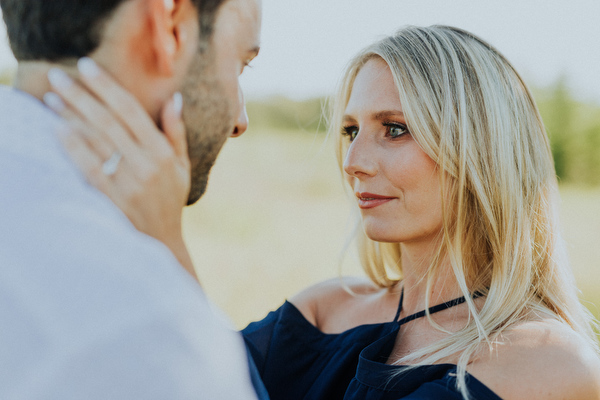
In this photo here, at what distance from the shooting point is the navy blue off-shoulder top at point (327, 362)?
65.7 inches

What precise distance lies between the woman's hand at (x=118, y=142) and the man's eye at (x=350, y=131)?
→ 131 cm

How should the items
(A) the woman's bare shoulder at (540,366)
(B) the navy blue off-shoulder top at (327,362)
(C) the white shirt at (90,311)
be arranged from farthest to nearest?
Result: (B) the navy blue off-shoulder top at (327,362) < (A) the woman's bare shoulder at (540,366) < (C) the white shirt at (90,311)

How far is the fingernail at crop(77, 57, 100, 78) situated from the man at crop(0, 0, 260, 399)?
3cm

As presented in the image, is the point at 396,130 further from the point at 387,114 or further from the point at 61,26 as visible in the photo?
the point at 61,26

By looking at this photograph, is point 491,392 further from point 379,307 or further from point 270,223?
point 270,223

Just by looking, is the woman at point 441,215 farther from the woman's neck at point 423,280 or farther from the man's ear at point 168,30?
the man's ear at point 168,30

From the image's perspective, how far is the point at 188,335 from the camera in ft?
2.64

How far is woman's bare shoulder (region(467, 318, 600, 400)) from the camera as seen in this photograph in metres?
1.47

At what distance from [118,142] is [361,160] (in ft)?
3.81

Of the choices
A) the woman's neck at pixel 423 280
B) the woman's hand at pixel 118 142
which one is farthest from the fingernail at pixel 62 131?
the woman's neck at pixel 423 280

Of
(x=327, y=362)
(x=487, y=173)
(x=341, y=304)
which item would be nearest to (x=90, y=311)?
(x=327, y=362)

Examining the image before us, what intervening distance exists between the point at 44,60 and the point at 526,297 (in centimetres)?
166

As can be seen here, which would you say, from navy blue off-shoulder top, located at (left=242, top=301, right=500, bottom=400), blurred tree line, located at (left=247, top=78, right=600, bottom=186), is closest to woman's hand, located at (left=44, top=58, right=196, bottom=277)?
navy blue off-shoulder top, located at (left=242, top=301, right=500, bottom=400)

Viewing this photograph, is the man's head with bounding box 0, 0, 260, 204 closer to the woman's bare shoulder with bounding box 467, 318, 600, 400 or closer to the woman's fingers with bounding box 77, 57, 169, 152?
the woman's fingers with bounding box 77, 57, 169, 152
